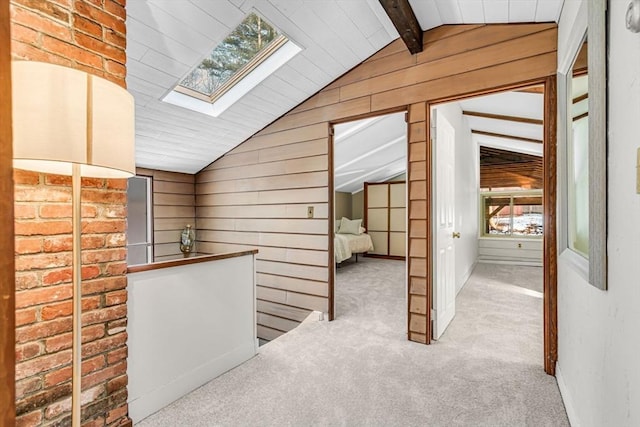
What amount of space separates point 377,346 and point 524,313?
71.0 inches

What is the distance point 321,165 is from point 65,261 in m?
2.22

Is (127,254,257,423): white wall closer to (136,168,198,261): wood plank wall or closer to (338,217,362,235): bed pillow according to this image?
(136,168,198,261): wood plank wall

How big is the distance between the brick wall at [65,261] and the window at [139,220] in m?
2.77

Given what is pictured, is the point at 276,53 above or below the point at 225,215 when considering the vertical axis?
above

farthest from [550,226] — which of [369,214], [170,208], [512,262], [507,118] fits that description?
[369,214]

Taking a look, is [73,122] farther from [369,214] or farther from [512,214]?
[512,214]

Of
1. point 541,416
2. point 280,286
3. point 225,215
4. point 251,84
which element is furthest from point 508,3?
point 225,215

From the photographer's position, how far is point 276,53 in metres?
2.59

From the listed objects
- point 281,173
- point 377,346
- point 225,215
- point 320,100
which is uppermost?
point 320,100

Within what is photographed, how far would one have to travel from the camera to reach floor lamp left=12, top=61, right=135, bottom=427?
83 cm

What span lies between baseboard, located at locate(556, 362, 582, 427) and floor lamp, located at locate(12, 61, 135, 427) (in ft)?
6.77

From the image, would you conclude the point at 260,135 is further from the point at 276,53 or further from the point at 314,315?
the point at 314,315

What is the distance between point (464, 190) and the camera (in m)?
4.64

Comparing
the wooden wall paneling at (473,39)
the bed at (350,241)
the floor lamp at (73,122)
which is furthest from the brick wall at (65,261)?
the bed at (350,241)
